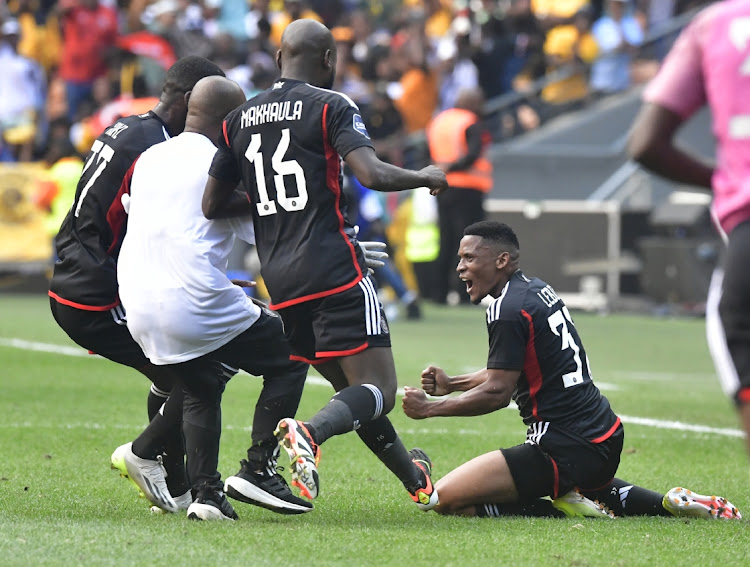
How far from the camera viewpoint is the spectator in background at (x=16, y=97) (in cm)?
2106

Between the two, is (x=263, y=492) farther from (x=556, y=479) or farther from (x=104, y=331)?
(x=556, y=479)

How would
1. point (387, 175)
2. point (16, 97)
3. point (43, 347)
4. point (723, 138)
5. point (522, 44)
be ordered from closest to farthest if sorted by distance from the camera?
1. point (723, 138)
2. point (387, 175)
3. point (43, 347)
4. point (16, 97)
5. point (522, 44)

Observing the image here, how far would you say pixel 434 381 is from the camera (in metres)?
6.02

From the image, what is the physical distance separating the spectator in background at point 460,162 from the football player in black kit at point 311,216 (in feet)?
40.0

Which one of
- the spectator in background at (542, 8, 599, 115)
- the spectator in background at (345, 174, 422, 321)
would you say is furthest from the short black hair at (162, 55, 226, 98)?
the spectator in background at (542, 8, 599, 115)

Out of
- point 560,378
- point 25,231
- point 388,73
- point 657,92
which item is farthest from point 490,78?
point 657,92

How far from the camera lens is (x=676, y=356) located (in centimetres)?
1416

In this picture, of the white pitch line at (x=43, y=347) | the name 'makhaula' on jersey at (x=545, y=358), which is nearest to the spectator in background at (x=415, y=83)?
the white pitch line at (x=43, y=347)

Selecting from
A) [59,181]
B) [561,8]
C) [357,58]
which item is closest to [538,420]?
[59,181]

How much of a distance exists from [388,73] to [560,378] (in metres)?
16.6

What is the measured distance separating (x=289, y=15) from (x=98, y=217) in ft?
54.9

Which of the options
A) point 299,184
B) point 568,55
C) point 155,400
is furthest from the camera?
point 568,55

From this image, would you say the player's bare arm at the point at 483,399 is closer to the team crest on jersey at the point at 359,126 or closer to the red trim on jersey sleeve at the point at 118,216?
the team crest on jersey at the point at 359,126

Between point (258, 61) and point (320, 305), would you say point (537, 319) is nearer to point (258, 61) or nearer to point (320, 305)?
point (320, 305)
